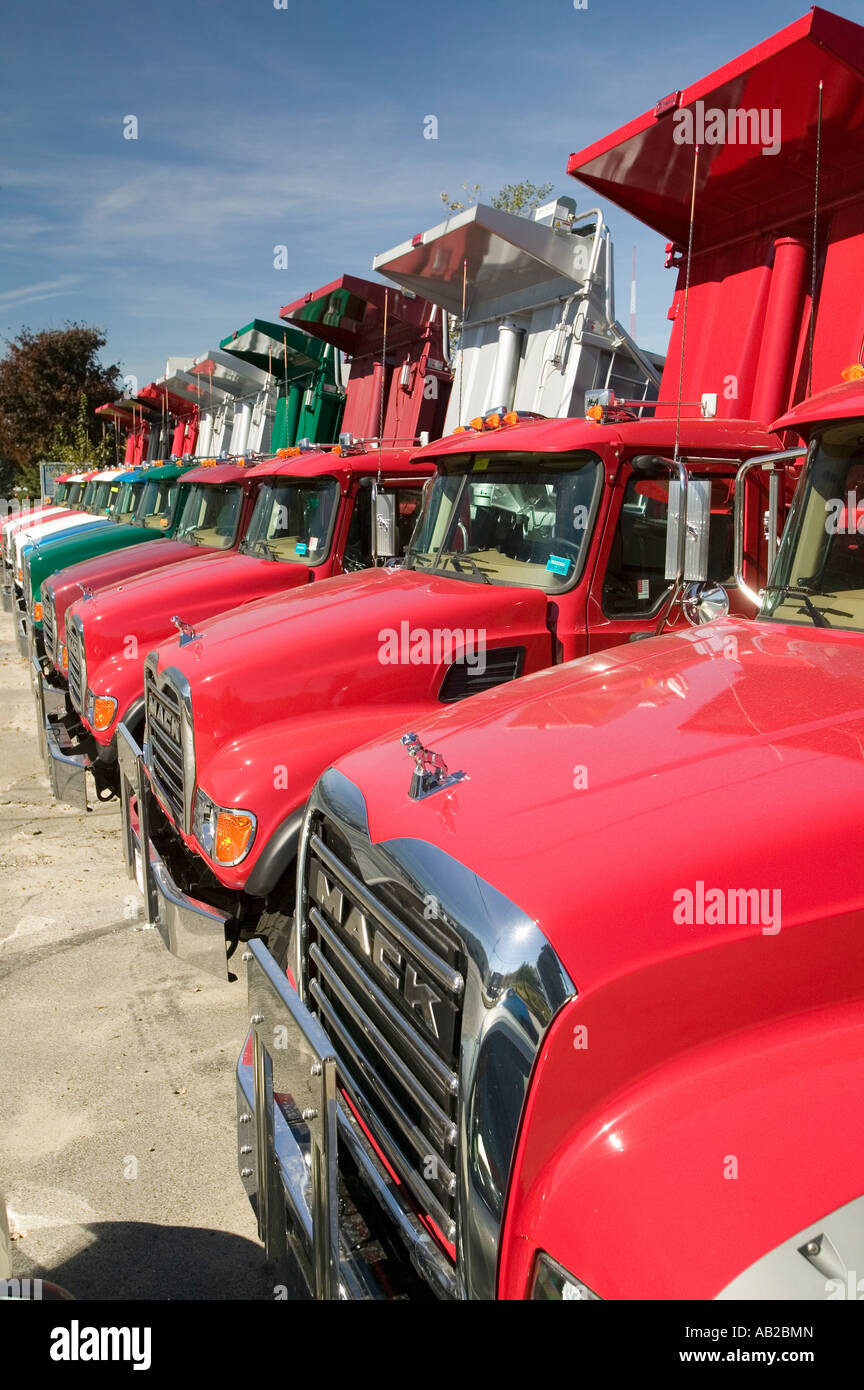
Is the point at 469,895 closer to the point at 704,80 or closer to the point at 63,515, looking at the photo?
the point at 704,80

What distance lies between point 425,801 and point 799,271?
15.1ft

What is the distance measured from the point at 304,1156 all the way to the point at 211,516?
8060mm

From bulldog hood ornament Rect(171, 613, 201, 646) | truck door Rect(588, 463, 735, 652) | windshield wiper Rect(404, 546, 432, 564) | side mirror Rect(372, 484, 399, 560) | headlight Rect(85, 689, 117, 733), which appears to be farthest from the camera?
headlight Rect(85, 689, 117, 733)

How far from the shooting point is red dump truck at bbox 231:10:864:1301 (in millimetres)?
1658

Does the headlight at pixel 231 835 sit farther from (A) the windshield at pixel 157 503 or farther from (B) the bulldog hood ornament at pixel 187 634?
(A) the windshield at pixel 157 503

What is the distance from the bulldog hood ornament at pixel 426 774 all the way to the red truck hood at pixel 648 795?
0.03 m

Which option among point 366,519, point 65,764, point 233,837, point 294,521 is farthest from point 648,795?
point 294,521

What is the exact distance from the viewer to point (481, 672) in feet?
15.1

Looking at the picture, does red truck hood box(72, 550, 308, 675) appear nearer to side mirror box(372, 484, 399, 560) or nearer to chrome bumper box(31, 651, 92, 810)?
chrome bumper box(31, 651, 92, 810)

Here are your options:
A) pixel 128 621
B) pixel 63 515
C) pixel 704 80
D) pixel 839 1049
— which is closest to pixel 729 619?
pixel 839 1049

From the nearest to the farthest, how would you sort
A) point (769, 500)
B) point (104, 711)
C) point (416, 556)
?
1. point (769, 500)
2. point (416, 556)
3. point (104, 711)

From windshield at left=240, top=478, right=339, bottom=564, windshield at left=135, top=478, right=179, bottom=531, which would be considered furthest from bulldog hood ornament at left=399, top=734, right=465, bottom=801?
windshield at left=135, top=478, right=179, bottom=531

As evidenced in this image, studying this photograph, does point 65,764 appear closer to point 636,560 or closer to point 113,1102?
point 113,1102

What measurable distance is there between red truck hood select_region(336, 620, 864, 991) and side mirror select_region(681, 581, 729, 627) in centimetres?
77
